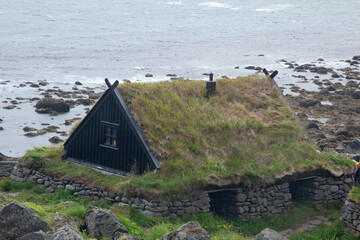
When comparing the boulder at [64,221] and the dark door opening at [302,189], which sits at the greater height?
the boulder at [64,221]

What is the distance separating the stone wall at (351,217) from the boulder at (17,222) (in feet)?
35.7

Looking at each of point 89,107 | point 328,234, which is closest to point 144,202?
point 328,234

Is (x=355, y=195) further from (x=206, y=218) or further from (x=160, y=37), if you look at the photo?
(x=160, y=37)

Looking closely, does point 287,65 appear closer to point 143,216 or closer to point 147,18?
point 143,216

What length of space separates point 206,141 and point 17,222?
34.2 feet

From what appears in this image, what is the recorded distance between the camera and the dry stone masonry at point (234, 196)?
1856 cm

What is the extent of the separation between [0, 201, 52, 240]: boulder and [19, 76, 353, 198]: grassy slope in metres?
7.17

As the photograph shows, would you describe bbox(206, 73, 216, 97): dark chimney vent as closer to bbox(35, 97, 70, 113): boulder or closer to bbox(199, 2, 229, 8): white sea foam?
bbox(35, 97, 70, 113): boulder

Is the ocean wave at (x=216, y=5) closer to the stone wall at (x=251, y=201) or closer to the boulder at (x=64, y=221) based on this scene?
the stone wall at (x=251, y=201)

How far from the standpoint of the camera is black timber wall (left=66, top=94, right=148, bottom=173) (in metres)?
19.9

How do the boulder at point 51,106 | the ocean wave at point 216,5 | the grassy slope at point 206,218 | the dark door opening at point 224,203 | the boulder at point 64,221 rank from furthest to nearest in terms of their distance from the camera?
the ocean wave at point 216,5 < the boulder at point 51,106 < the dark door opening at point 224,203 < the grassy slope at point 206,218 < the boulder at point 64,221

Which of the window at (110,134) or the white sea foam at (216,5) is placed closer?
the window at (110,134)

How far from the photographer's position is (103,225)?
13.3m

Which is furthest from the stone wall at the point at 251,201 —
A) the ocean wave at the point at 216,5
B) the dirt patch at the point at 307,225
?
the ocean wave at the point at 216,5
